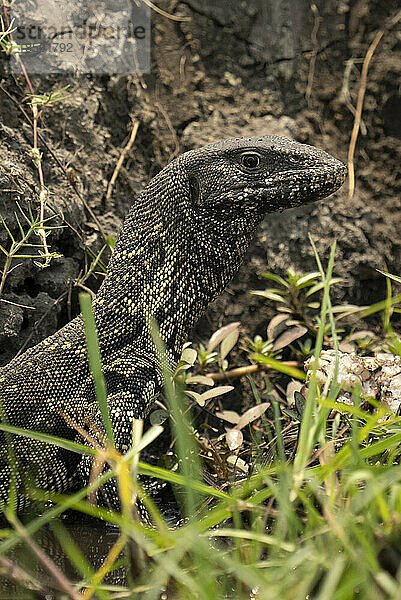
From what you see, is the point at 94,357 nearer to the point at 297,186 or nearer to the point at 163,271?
the point at 163,271

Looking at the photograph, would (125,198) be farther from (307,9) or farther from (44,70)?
(307,9)

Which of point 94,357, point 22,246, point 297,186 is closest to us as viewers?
point 94,357

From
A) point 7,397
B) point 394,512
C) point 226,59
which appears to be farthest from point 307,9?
point 394,512

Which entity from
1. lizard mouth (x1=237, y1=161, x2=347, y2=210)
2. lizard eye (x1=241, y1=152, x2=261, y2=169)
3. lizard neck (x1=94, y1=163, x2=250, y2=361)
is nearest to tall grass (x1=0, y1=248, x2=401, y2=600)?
lizard neck (x1=94, y1=163, x2=250, y2=361)

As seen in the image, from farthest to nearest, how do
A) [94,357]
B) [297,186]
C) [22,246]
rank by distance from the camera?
1. [22,246]
2. [297,186]
3. [94,357]

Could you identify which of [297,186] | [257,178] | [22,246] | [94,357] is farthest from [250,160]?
[94,357]

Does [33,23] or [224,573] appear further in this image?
[33,23]

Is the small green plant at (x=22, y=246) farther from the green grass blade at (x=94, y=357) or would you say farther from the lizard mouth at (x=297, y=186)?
the green grass blade at (x=94, y=357)
